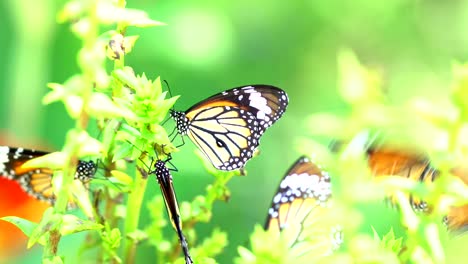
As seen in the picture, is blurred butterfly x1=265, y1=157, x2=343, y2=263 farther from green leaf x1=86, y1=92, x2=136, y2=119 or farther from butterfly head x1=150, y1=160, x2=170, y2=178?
green leaf x1=86, y1=92, x2=136, y2=119

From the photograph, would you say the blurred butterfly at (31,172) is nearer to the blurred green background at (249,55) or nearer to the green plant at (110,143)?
the green plant at (110,143)

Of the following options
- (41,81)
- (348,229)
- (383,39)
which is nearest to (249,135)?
(348,229)

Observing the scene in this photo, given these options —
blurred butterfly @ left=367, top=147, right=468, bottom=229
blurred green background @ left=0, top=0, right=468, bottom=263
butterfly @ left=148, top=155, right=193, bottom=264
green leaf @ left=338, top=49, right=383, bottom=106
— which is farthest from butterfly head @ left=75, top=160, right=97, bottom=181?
blurred green background @ left=0, top=0, right=468, bottom=263

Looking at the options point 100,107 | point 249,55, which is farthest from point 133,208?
point 249,55

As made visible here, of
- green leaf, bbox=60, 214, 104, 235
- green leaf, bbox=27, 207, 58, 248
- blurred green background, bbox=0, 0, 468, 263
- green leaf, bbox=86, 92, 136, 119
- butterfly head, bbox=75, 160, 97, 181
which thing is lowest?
green leaf, bbox=27, 207, 58, 248

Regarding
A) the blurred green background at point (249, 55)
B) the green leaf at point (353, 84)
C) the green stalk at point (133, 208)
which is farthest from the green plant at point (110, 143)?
the blurred green background at point (249, 55)

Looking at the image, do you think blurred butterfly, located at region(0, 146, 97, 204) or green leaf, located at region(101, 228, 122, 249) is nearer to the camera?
green leaf, located at region(101, 228, 122, 249)
